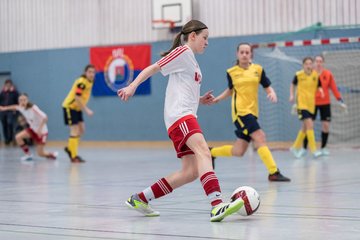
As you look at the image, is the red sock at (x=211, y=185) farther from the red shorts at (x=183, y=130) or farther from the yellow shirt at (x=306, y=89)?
the yellow shirt at (x=306, y=89)

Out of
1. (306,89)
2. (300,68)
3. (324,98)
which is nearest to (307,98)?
(306,89)

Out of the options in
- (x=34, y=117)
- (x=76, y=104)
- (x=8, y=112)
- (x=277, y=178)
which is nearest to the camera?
(x=277, y=178)

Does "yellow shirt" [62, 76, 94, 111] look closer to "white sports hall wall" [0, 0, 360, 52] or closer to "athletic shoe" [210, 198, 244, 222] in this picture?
"white sports hall wall" [0, 0, 360, 52]

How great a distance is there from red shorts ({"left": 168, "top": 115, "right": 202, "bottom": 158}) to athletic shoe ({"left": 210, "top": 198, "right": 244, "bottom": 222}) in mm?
656

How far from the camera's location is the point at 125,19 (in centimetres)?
2402

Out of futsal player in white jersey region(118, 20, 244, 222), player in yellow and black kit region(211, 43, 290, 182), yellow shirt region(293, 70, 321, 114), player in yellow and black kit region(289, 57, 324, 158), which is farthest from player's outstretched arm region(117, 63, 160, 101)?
yellow shirt region(293, 70, 321, 114)

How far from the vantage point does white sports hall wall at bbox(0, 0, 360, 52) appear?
20422mm

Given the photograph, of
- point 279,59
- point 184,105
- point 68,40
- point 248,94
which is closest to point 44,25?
point 68,40

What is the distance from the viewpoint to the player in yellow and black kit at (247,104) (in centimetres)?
1061

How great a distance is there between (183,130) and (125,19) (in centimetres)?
1751

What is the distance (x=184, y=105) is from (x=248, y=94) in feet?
13.1

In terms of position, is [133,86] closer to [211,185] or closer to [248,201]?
[211,185]

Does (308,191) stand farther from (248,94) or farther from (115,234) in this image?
(115,234)

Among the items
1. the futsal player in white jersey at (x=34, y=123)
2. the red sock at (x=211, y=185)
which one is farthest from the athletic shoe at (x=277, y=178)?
the futsal player in white jersey at (x=34, y=123)
